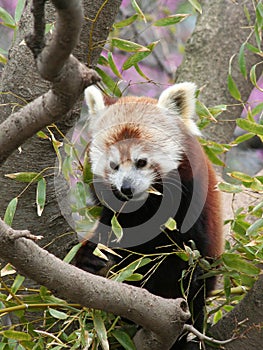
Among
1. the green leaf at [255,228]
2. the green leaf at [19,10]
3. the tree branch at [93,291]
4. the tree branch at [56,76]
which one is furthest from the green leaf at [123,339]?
the green leaf at [19,10]

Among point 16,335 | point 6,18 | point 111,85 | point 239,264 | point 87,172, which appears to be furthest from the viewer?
point 111,85

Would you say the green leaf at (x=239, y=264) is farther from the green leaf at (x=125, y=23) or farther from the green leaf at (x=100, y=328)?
the green leaf at (x=125, y=23)

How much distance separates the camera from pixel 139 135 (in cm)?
251

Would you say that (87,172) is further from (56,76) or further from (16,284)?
(56,76)

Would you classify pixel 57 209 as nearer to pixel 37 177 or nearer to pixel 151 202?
pixel 37 177

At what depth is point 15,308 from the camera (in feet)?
6.68

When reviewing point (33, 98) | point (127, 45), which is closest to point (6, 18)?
point (33, 98)

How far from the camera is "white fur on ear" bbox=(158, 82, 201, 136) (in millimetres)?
2512

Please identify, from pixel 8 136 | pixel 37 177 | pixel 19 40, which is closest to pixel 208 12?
pixel 19 40

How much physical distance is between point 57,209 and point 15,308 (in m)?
0.41

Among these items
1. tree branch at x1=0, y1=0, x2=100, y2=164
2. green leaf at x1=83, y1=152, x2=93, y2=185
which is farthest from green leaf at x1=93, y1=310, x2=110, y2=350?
tree branch at x1=0, y1=0, x2=100, y2=164

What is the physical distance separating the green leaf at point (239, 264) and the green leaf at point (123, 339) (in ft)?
1.24

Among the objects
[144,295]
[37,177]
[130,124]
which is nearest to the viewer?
[144,295]

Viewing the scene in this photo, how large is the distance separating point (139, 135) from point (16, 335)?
2.90ft
